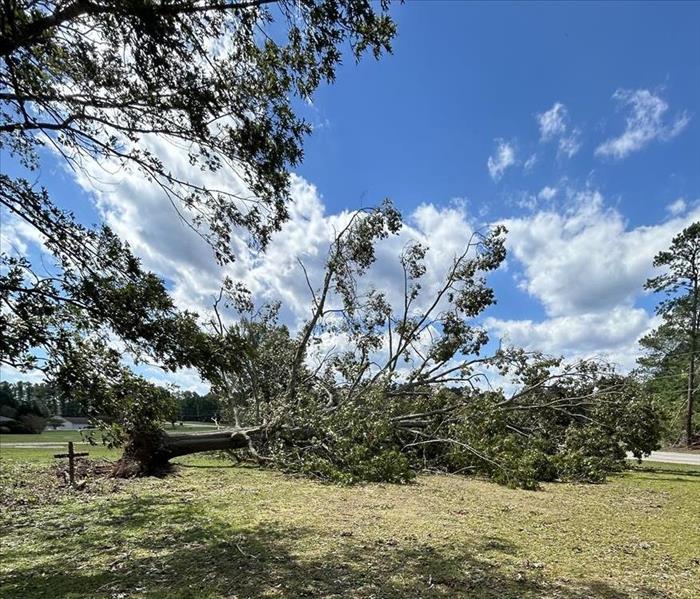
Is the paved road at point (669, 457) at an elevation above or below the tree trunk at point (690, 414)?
below

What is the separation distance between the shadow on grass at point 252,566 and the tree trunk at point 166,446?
9.38 ft

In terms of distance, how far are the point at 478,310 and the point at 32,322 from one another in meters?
9.14

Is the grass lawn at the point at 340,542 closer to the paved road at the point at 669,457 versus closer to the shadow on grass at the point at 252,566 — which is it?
the shadow on grass at the point at 252,566

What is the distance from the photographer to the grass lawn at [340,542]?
3.12m

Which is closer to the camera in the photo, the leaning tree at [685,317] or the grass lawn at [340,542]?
the grass lawn at [340,542]

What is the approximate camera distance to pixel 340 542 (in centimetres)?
411

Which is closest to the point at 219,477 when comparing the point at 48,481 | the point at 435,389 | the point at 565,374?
the point at 48,481

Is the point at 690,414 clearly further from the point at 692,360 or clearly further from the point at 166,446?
the point at 166,446

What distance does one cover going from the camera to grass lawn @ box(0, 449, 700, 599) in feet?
10.2

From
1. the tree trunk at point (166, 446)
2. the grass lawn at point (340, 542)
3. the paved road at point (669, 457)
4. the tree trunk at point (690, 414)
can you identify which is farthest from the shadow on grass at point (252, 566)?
the tree trunk at point (690, 414)

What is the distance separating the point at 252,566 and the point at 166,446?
556 centimetres

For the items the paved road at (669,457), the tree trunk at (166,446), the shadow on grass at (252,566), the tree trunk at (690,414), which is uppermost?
the tree trunk at (690,414)

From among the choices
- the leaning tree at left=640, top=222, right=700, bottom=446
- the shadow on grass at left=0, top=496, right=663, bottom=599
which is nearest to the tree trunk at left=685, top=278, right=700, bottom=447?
the leaning tree at left=640, top=222, right=700, bottom=446

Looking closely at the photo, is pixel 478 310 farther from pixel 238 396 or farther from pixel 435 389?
pixel 238 396
